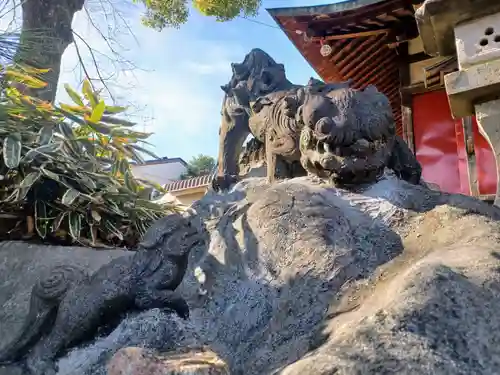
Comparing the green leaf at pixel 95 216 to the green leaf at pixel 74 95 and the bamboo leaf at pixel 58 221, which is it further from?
the green leaf at pixel 74 95

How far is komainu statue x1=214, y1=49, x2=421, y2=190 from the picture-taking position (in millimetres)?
1506

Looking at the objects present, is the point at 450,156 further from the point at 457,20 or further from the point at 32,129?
the point at 32,129

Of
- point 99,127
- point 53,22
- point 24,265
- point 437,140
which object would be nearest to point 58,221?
point 24,265

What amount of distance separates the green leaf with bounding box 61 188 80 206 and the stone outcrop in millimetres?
1136

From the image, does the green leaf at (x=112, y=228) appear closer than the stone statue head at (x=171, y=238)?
No

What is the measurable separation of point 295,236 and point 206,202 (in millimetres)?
550

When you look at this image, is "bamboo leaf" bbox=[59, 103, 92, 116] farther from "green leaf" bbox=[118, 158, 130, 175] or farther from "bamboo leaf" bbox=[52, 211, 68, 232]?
"bamboo leaf" bbox=[52, 211, 68, 232]

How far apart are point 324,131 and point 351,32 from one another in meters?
3.76

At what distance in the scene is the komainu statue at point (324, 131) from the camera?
1506 mm

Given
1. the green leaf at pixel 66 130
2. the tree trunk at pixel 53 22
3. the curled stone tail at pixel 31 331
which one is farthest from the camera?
the tree trunk at pixel 53 22

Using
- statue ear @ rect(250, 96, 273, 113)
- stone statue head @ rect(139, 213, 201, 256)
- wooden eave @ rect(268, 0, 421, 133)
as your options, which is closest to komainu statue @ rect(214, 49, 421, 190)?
statue ear @ rect(250, 96, 273, 113)

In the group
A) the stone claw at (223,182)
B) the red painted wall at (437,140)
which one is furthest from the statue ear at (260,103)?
the red painted wall at (437,140)

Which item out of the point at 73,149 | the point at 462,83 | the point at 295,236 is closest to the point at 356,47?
the point at 73,149

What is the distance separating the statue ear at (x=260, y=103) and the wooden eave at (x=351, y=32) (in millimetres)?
2788
